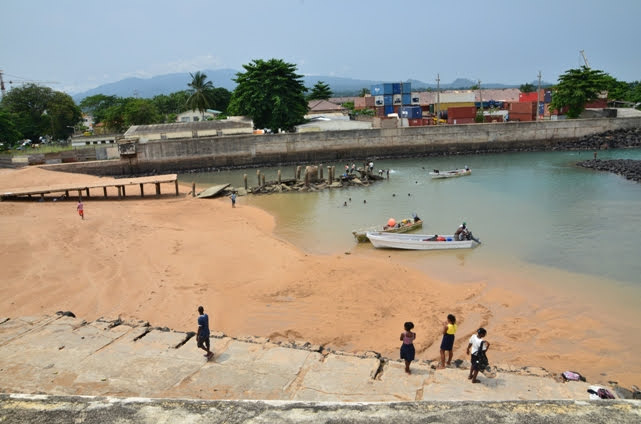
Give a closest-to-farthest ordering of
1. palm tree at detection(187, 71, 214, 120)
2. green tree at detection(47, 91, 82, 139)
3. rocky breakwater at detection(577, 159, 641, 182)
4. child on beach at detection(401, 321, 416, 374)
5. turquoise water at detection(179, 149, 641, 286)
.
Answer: child on beach at detection(401, 321, 416, 374) < turquoise water at detection(179, 149, 641, 286) < rocky breakwater at detection(577, 159, 641, 182) < green tree at detection(47, 91, 82, 139) < palm tree at detection(187, 71, 214, 120)

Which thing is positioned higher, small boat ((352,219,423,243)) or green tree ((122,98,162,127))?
green tree ((122,98,162,127))

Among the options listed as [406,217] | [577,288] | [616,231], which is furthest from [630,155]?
[577,288]

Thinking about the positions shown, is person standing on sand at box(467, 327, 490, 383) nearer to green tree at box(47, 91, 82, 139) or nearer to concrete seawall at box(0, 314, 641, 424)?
concrete seawall at box(0, 314, 641, 424)

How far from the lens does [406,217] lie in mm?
26547


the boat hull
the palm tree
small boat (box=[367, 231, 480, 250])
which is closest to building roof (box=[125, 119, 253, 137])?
the palm tree

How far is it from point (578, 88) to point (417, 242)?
48013mm

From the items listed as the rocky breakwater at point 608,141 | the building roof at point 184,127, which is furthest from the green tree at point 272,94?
the rocky breakwater at point 608,141

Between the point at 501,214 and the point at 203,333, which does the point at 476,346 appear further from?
the point at 501,214

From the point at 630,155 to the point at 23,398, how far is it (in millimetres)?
56093

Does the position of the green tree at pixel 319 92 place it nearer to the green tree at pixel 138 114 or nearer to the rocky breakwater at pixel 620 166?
the green tree at pixel 138 114

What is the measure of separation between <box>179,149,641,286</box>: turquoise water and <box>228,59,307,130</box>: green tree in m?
13.5

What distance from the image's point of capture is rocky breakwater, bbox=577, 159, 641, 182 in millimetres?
36434

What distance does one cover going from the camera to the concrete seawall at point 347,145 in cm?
4847

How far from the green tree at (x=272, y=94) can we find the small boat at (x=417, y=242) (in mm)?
37546
